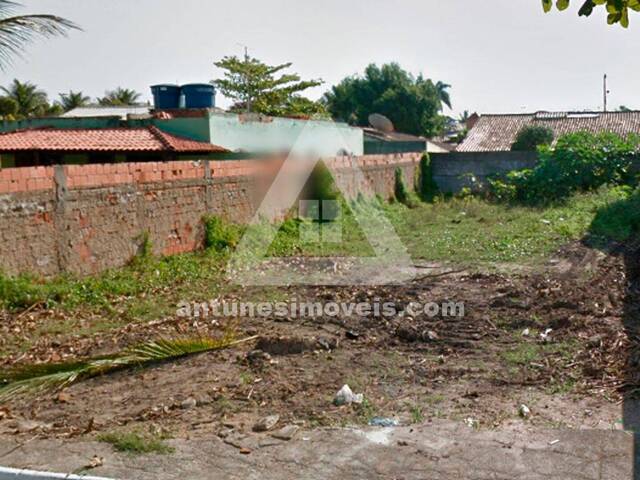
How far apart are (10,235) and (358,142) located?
18.4 m

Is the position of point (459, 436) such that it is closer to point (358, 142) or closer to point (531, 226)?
point (531, 226)

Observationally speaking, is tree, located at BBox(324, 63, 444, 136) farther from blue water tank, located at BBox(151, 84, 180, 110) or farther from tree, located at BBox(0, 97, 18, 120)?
blue water tank, located at BBox(151, 84, 180, 110)

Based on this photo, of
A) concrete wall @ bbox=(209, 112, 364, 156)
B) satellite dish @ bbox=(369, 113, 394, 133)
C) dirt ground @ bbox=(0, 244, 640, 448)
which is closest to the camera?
dirt ground @ bbox=(0, 244, 640, 448)

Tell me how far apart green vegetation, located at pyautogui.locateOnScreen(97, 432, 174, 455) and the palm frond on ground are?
1.09m

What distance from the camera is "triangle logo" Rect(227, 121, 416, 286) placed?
9.55 m

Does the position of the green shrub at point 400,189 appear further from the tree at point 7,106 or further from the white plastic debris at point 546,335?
the tree at point 7,106

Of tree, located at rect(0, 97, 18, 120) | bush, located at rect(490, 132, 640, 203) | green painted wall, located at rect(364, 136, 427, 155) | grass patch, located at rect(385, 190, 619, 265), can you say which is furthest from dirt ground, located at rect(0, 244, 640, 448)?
tree, located at rect(0, 97, 18, 120)

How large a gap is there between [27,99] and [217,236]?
2862 centimetres

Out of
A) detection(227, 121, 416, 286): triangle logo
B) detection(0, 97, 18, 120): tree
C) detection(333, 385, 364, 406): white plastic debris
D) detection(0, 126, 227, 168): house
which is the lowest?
detection(333, 385, 364, 406): white plastic debris

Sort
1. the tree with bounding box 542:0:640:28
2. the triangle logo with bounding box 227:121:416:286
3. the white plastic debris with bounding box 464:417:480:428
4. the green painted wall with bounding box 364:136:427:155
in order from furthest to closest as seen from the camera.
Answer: the green painted wall with bounding box 364:136:427:155, the triangle logo with bounding box 227:121:416:286, the white plastic debris with bounding box 464:417:480:428, the tree with bounding box 542:0:640:28

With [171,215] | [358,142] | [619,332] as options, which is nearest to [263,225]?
[171,215]

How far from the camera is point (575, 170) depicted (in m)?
19.0

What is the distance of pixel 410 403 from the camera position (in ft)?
15.0

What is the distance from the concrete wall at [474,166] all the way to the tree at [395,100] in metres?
21.1
